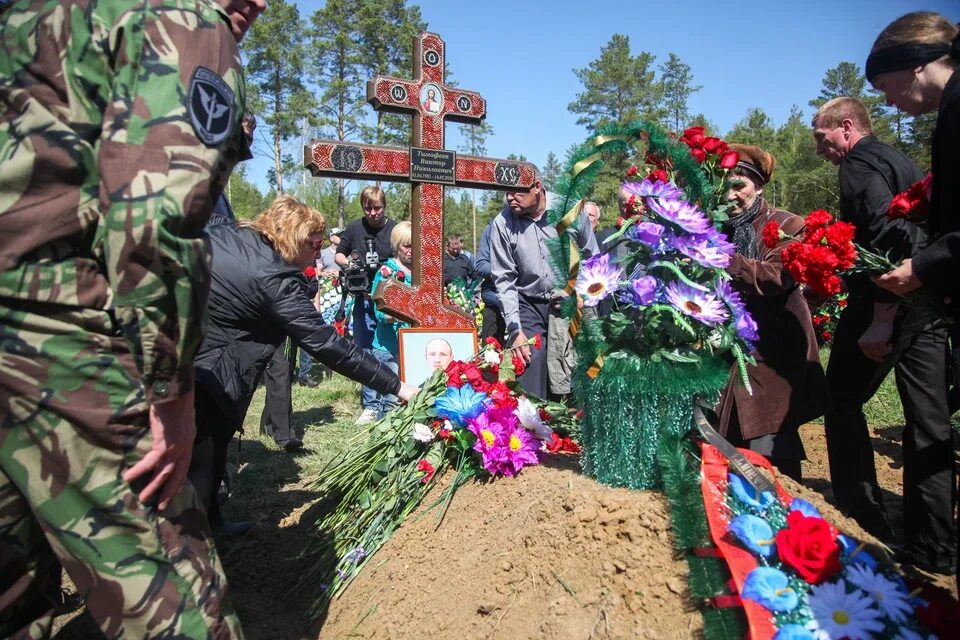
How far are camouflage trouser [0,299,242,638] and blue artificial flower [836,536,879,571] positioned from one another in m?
1.66

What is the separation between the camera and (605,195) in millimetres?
26984

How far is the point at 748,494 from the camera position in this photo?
2066 millimetres

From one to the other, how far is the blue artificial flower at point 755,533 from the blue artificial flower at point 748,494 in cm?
8

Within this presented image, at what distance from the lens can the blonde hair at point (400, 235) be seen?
5582 mm

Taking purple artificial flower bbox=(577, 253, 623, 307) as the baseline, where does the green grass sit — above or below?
below

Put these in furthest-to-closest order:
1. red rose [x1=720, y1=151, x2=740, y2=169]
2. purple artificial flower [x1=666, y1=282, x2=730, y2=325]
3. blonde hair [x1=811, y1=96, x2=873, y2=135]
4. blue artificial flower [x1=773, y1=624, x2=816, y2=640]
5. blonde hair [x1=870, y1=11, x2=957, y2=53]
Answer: blonde hair [x1=811, y1=96, x2=873, y2=135], red rose [x1=720, y1=151, x2=740, y2=169], blonde hair [x1=870, y1=11, x2=957, y2=53], purple artificial flower [x1=666, y1=282, x2=730, y2=325], blue artificial flower [x1=773, y1=624, x2=816, y2=640]

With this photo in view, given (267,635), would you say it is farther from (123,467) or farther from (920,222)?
(920,222)

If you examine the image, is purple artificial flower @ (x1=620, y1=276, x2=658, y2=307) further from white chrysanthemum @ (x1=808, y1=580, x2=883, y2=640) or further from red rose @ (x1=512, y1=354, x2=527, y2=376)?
red rose @ (x1=512, y1=354, x2=527, y2=376)

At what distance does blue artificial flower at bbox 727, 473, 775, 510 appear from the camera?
201cm

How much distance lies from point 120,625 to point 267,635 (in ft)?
4.19

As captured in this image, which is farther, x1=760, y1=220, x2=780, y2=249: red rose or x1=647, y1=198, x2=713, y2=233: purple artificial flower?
x1=760, y1=220, x2=780, y2=249: red rose

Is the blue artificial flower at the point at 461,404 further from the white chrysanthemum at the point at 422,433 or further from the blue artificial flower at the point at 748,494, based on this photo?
the blue artificial flower at the point at 748,494

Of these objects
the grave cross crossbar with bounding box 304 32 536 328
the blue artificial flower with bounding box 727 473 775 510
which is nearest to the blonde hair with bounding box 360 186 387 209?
the grave cross crossbar with bounding box 304 32 536 328

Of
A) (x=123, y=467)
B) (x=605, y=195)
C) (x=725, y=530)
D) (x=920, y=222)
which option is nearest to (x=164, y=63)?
(x=123, y=467)
